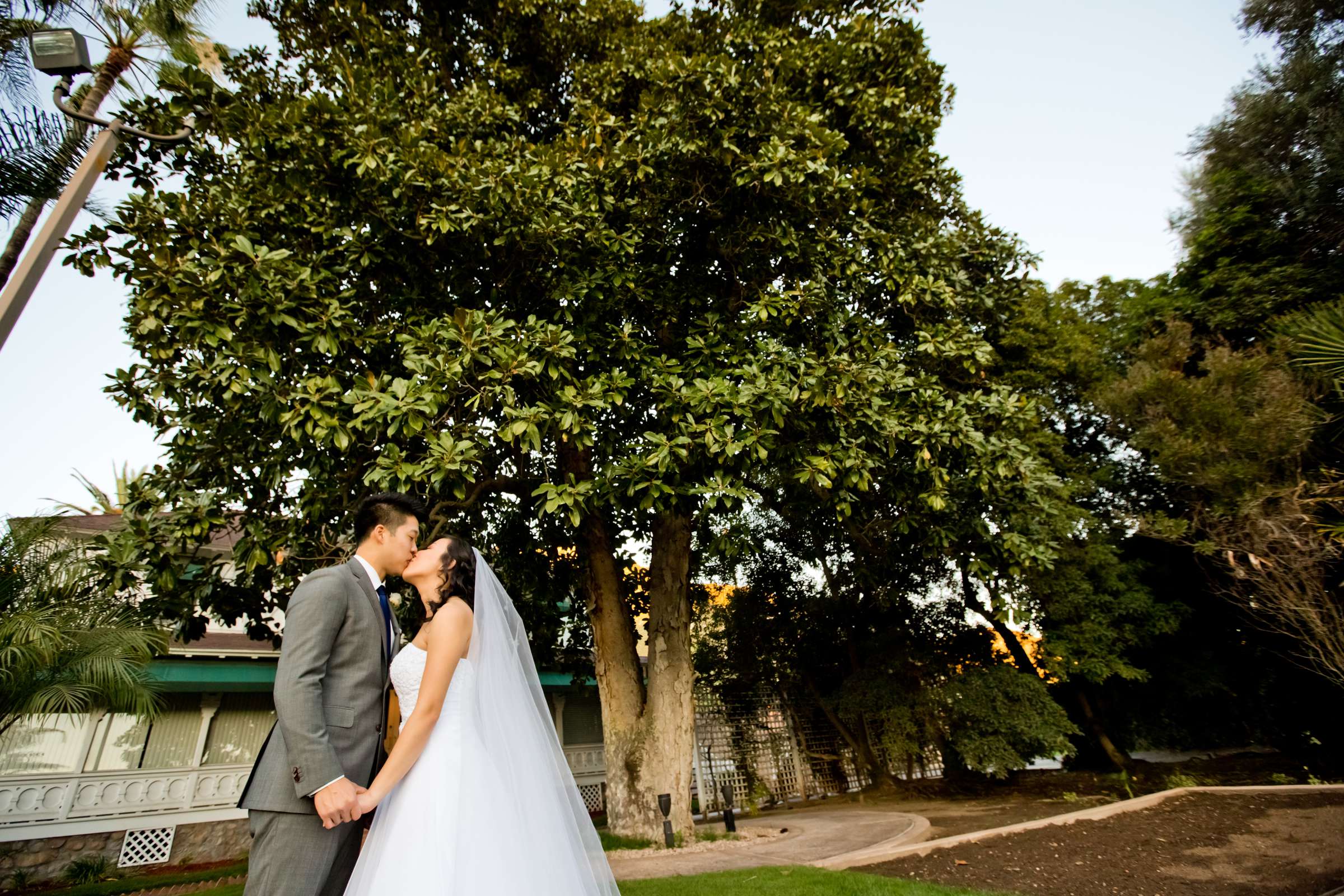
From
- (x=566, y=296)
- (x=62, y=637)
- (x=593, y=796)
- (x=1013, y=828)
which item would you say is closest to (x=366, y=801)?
(x=566, y=296)

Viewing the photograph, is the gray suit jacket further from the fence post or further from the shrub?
the fence post

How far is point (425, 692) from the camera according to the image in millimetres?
2977

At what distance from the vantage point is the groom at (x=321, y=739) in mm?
2617

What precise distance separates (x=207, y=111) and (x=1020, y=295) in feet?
44.1

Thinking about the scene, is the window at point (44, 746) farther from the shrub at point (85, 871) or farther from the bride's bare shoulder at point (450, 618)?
the bride's bare shoulder at point (450, 618)

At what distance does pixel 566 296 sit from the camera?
7.72 m

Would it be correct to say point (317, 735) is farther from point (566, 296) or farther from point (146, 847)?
point (146, 847)

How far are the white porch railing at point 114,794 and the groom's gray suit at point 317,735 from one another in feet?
41.4

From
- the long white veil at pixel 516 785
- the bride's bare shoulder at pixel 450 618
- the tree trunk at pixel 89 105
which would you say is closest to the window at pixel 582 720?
the tree trunk at pixel 89 105

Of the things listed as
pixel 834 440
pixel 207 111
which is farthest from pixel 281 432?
pixel 834 440

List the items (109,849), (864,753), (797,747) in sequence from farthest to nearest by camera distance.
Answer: (864,753) → (797,747) → (109,849)

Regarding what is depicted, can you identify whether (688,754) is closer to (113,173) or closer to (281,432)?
(281,432)

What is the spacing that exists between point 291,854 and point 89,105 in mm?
8134

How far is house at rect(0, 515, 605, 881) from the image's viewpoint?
11.0 meters
